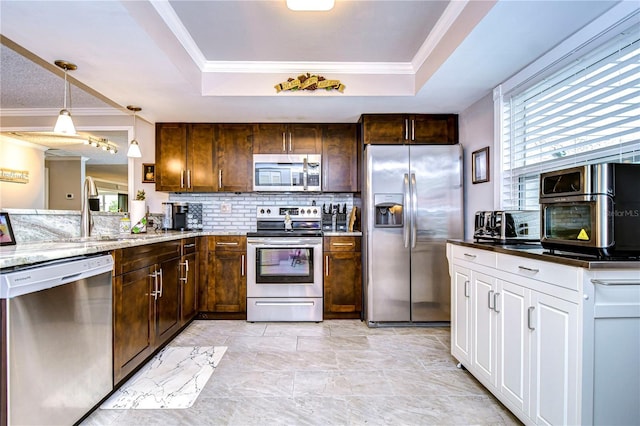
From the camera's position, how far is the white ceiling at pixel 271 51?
187 centimetres

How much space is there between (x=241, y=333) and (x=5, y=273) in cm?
218

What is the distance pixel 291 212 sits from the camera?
4078mm

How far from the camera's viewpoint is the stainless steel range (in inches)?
141

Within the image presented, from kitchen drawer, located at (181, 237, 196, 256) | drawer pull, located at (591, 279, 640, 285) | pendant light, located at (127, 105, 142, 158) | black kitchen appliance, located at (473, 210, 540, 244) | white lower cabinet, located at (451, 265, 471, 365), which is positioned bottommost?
white lower cabinet, located at (451, 265, 471, 365)

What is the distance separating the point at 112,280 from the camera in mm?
1989

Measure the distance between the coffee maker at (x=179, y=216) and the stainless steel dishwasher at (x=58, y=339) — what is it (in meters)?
2.00

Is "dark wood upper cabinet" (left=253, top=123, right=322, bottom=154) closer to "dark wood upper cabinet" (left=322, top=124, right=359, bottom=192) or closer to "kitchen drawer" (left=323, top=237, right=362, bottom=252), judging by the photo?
"dark wood upper cabinet" (left=322, top=124, right=359, bottom=192)

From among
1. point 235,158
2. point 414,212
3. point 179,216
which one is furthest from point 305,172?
point 179,216

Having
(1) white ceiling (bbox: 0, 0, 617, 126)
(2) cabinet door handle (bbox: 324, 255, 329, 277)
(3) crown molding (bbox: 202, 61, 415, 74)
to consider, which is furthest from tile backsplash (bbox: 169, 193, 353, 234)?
(3) crown molding (bbox: 202, 61, 415, 74)

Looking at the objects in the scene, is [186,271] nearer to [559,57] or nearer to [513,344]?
[513,344]

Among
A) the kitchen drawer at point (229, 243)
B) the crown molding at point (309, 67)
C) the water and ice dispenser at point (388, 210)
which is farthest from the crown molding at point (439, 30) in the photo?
the kitchen drawer at point (229, 243)

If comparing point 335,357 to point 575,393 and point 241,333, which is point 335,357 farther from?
point 575,393

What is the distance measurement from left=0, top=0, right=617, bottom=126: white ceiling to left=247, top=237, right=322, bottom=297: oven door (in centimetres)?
135

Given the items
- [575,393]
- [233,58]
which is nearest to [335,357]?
[575,393]
